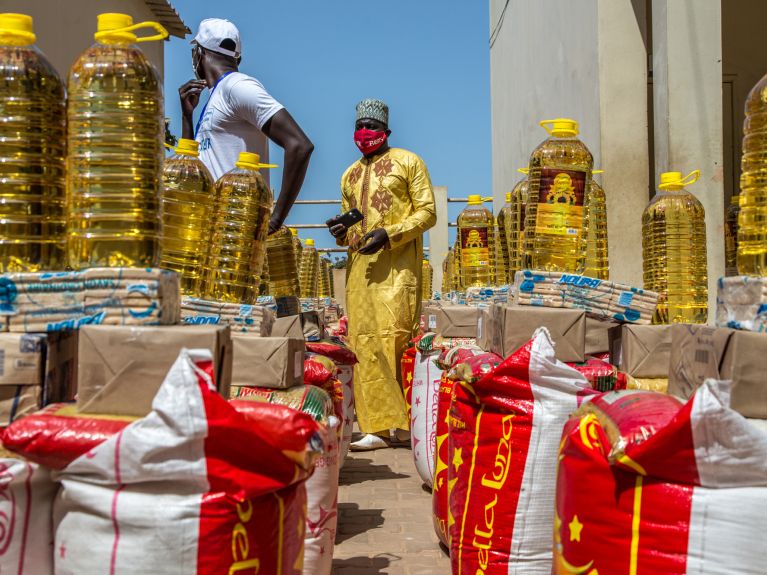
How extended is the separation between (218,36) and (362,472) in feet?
9.00

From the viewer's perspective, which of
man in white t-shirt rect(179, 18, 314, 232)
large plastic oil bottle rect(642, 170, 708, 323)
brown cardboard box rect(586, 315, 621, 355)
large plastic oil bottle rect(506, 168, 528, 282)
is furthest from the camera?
large plastic oil bottle rect(506, 168, 528, 282)

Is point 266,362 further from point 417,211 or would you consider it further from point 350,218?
point 417,211

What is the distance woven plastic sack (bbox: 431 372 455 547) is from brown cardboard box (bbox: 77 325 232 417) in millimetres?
1610

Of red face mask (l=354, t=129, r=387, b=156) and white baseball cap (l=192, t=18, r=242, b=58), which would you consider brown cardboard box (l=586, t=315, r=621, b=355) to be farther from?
red face mask (l=354, t=129, r=387, b=156)

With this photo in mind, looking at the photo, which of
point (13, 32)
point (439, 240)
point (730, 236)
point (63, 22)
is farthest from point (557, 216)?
point (439, 240)

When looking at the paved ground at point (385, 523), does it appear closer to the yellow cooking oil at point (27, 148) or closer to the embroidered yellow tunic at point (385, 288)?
the embroidered yellow tunic at point (385, 288)

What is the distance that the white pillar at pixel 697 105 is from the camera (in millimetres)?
5398

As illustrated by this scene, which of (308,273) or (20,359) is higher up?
(308,273)

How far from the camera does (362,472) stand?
5.30 meters

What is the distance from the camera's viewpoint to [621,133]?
20.1ft

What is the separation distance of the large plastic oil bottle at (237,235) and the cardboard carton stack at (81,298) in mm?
1382

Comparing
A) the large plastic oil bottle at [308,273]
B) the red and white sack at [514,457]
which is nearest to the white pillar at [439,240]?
the large plastic oil bottle at [308,273]

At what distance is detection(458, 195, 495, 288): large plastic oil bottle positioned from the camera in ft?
22.4

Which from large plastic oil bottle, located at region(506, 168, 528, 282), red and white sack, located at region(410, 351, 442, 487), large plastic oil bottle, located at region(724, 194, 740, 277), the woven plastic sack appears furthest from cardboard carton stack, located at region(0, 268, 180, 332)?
large plastic oil bottle, located at region(724, 194, 740, 277)
